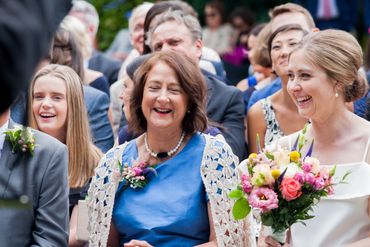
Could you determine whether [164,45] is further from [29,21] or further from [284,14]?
[29,21]

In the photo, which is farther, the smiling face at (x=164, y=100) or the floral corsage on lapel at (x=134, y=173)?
the smiling face at (x=164, y=100)

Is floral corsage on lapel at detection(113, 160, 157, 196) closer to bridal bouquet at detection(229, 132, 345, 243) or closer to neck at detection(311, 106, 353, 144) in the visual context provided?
bridal bouquet at detection(229, 132, 345, 243)

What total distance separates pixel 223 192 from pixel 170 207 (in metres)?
0.30

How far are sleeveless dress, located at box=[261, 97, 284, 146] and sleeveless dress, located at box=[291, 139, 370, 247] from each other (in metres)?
1.67

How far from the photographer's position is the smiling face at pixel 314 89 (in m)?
4.70

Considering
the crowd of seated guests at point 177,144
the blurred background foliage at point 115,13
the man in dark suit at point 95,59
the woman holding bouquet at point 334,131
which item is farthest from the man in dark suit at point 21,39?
the blurred background foliage at point 115,13

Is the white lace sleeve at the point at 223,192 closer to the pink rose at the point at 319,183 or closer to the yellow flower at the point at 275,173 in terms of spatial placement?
the yellow flower at the point at 275,173

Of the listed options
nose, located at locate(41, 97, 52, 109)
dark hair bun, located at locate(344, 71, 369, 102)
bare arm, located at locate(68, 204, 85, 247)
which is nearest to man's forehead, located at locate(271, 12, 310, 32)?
nose, located at locate(41, 97, 52, 109)

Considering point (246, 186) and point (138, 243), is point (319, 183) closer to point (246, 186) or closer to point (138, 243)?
point (246, 186)

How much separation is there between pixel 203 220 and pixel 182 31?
2.55 metres

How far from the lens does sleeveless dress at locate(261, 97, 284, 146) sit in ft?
20.2

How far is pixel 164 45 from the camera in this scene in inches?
265

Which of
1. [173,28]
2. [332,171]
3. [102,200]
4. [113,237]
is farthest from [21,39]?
[173,28]

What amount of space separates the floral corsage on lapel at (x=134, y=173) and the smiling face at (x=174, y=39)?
6.93 ft
